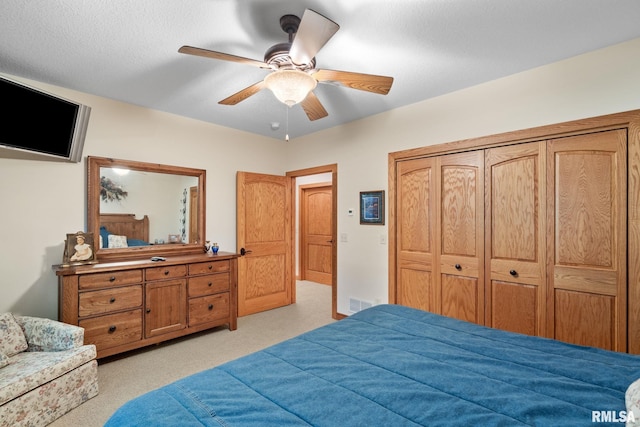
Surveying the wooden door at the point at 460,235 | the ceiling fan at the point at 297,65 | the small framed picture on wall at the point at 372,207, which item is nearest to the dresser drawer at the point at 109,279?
the ceiling fan at the point at 297,65

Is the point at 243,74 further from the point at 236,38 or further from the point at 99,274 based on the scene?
the point at 99,274

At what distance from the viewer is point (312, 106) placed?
7.63ft

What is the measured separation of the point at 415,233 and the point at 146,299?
112 inches

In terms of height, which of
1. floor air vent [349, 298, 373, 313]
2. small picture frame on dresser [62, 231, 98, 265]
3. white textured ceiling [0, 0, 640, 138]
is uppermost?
white textured ceiling [0, 0, 640, 138]

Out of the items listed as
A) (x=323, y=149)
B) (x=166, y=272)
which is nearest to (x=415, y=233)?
(x=323, y=149)

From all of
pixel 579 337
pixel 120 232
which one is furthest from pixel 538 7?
pixel 120 232

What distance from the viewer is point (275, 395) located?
1094mm

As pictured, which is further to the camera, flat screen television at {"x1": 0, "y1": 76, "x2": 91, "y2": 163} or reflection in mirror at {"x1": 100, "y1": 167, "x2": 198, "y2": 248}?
reflection in mirror at {"x1": 100, "y1": 167, "x2": 198, "y2": 248}

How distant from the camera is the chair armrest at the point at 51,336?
2.28 metres

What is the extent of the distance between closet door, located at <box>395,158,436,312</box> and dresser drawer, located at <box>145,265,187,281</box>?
2.36 metres

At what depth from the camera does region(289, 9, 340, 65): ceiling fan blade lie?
141cm

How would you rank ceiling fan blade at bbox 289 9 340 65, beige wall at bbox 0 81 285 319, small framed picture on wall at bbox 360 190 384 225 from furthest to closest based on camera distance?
small framed picture on wall at bbox 360 190 384 225
beige wall at bbox 0 81 285 319
ceiling fan blade at bbox 289 9 340 65

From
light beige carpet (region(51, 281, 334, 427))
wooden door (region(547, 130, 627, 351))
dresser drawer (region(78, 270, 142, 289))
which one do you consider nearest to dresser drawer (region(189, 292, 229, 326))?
light beige carpet (region(51, 281, 334, 427))

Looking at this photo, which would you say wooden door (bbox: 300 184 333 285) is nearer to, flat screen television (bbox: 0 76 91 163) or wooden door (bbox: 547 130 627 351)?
wooden door (bbox: 547 130 627 351)
